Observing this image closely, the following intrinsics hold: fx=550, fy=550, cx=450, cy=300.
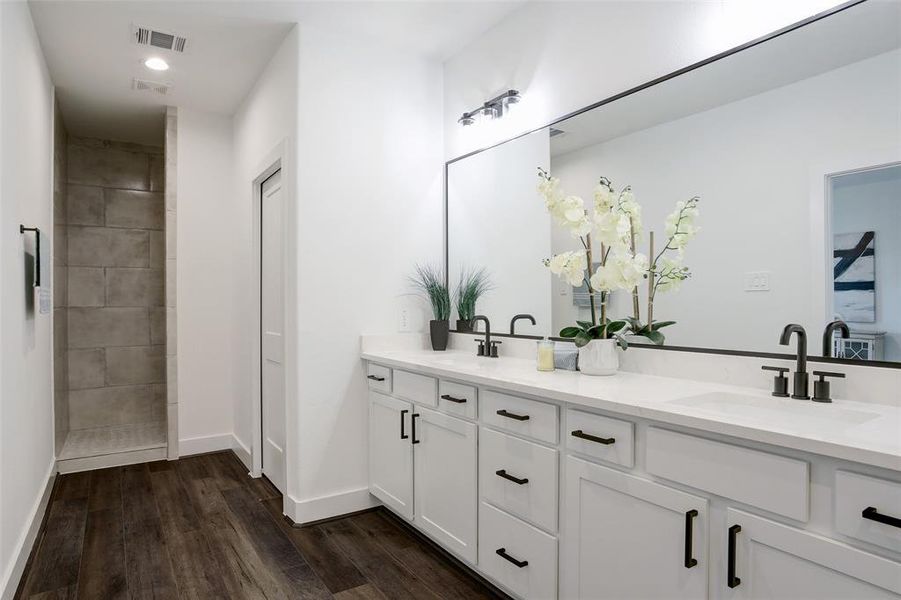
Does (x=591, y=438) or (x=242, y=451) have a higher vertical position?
(x=591, y=438)

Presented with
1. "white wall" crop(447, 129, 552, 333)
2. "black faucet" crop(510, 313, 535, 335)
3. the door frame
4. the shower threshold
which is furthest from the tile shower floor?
"black faucet" crop(510, 313, 535, 335)

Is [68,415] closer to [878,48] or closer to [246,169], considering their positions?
[246,169]

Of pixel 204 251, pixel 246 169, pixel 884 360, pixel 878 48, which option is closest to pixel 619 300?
pixel 884 360

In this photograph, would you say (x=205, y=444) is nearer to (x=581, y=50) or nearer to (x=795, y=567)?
(x=581, y=50)

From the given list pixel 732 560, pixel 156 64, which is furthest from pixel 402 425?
pixel 156 64

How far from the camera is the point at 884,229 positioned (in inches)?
57.9

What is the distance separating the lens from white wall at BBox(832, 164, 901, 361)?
57.0 inches

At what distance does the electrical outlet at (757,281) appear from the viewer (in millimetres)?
1745

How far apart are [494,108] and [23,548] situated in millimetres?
2962

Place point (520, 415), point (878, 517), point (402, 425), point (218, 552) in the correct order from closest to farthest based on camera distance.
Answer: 1. point (878, 517)
2. point (520, 415)
3. point (218, 552)
4. point (402, 425)

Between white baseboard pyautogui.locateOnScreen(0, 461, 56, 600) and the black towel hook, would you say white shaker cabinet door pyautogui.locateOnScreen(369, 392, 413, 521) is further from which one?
the black towel hook

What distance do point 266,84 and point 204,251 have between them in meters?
1.45

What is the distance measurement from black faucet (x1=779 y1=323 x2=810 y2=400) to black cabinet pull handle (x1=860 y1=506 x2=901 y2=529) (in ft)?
1.82

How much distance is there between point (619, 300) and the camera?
2201 millimetres
